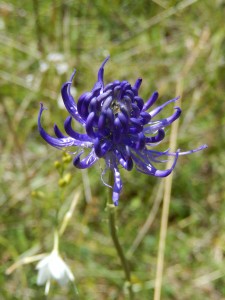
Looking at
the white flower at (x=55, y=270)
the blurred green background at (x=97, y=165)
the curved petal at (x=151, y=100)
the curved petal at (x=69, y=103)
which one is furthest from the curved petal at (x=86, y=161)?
the blurred green background at (x=97, y=165)

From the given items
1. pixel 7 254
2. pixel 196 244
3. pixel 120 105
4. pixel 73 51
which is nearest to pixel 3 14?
pixel 73 51

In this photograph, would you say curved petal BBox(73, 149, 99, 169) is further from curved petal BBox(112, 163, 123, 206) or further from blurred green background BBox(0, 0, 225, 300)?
blurred green background BBox(0, 0, 225, 300)

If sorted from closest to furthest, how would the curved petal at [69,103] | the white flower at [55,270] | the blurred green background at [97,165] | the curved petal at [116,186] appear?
the curved petal at [116,186] < the curved petal at [69,103] < the white flower at [55,270] < the blurred green background at [97,165]

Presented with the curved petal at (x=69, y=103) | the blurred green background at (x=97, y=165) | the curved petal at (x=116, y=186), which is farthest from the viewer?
the blurred green background at (x=97, y=165)

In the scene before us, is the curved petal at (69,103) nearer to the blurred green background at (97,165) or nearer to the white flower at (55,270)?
the white flower at (55,270)

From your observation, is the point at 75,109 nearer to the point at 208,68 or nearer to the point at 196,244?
the point at 196,244
